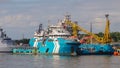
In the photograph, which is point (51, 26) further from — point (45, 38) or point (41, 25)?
point (41, 25)

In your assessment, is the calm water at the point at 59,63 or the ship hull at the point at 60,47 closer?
the calm water at the point at 59,63

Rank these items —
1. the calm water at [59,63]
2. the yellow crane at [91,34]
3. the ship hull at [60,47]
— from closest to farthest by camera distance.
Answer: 1. the calm water at [59,63]
2. the ship hull at [60,47]
3. the yellow crane at [91,34]

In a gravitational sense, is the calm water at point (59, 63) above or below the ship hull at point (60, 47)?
below

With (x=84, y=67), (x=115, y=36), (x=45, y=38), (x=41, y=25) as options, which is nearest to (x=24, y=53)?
(x=45, y=38)

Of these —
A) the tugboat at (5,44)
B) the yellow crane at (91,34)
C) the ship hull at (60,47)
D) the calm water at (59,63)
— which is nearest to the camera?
the calm water at (59,63)

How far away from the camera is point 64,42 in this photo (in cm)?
9600

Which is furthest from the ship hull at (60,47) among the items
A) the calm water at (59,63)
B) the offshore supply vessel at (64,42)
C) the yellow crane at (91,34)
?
the calm water at (59,63)

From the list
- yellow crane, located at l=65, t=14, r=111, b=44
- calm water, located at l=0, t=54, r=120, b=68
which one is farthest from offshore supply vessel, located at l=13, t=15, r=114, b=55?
calm water, located at l=0, t=54, r=120, b=68

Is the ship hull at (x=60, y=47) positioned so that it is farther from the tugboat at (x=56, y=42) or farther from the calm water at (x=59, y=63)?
the calm water at (x=59, y=63)

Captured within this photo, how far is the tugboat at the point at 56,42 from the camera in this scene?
315 feet

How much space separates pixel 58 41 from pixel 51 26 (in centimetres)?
941

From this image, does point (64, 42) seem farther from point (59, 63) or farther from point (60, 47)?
point (59, 63)

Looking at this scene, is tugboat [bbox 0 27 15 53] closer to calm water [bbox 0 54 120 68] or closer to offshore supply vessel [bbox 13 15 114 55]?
offshore supply vessel [bbox 13 15 114 55]

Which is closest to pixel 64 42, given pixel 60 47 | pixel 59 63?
pixel 60 47
